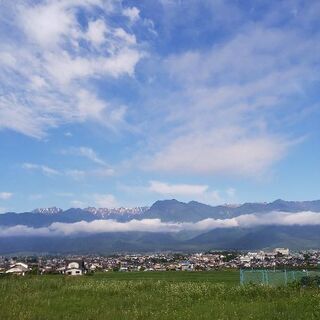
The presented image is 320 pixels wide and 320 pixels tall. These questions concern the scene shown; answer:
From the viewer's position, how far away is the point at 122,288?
1127 inches

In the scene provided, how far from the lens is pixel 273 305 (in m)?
19.4

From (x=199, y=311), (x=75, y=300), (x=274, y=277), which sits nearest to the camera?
(x=199, y=311)

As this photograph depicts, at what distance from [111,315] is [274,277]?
23.3m

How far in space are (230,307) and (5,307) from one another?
801cm

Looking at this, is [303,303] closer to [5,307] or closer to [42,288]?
[5,307]

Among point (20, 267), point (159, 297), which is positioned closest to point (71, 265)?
point (20, 267)

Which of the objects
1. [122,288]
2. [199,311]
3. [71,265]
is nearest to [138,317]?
[199,311]

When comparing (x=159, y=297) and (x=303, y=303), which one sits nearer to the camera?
(x=303, y=303)

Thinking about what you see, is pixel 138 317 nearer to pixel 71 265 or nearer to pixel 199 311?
pixel 199 311

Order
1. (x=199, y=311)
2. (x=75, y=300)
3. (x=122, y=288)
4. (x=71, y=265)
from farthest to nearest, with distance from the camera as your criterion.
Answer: (x=71, y=265), (x=122, y=288), (x=75, y=300), (x=199, y=311)

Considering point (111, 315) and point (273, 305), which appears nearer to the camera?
point (111, 315)

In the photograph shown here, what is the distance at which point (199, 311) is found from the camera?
18281mm

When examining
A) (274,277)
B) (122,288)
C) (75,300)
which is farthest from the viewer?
(274,277)

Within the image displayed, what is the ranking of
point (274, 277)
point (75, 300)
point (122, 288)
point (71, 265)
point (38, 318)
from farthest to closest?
point (71, 265)
point (274, 277)
point (122, 288)
point (75, 300)
point (38, 318)
